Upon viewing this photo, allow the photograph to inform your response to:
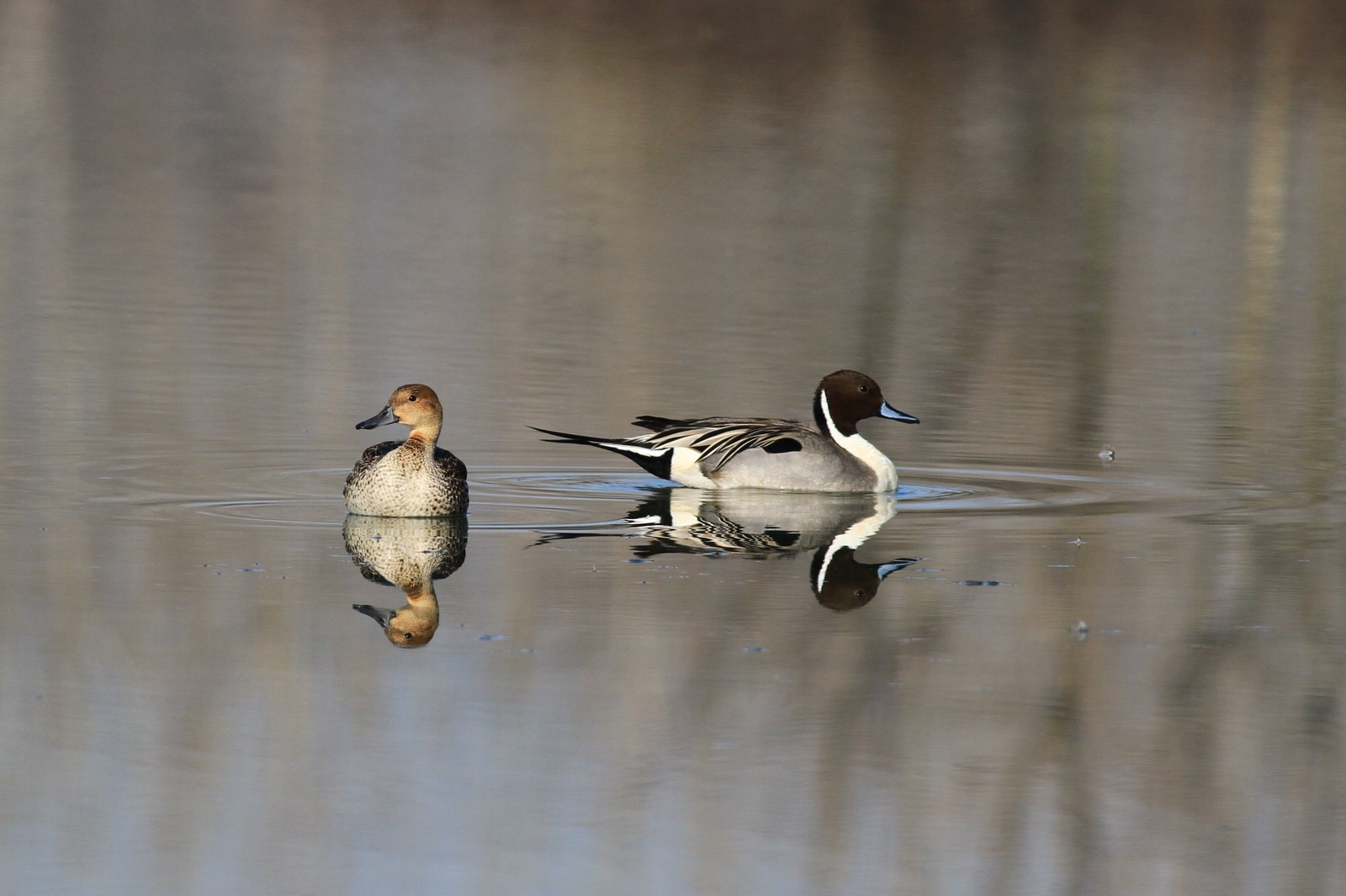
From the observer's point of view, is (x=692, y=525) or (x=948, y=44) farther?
(x=948, y=44)

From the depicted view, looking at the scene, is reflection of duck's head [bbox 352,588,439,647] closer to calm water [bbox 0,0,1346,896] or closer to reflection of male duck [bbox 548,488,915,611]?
calm water [bbox 0,0,1346,896]

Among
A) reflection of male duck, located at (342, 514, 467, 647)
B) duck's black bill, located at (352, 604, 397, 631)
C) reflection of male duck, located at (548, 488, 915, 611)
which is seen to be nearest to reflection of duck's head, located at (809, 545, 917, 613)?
reflection of male duck, located at (548, 488, 915, 611)

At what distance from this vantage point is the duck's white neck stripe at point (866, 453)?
1023 cm

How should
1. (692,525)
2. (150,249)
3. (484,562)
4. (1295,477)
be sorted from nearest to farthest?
(484,562)
(692,525)
(1295,477)
(150,249)

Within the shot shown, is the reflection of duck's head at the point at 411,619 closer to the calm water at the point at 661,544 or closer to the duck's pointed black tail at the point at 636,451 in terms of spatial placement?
the calm water at the point at 661,544

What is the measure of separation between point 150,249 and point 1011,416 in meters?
9.11

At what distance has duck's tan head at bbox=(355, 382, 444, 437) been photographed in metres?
9.34

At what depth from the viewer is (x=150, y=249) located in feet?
60.2

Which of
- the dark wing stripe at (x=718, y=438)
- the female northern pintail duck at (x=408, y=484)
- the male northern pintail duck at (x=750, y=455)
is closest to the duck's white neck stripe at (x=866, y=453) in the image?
the male northern pintail duck at (x=750, y=455)

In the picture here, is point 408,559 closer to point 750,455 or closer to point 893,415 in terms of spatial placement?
point 750,455

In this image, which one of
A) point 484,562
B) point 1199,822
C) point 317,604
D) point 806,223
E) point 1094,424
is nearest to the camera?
point 1199,822

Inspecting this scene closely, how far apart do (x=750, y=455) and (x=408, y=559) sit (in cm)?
Answer: 263

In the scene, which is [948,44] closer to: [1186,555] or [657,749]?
[1186,555]

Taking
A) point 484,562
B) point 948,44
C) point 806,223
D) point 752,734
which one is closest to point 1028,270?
point 806,223
